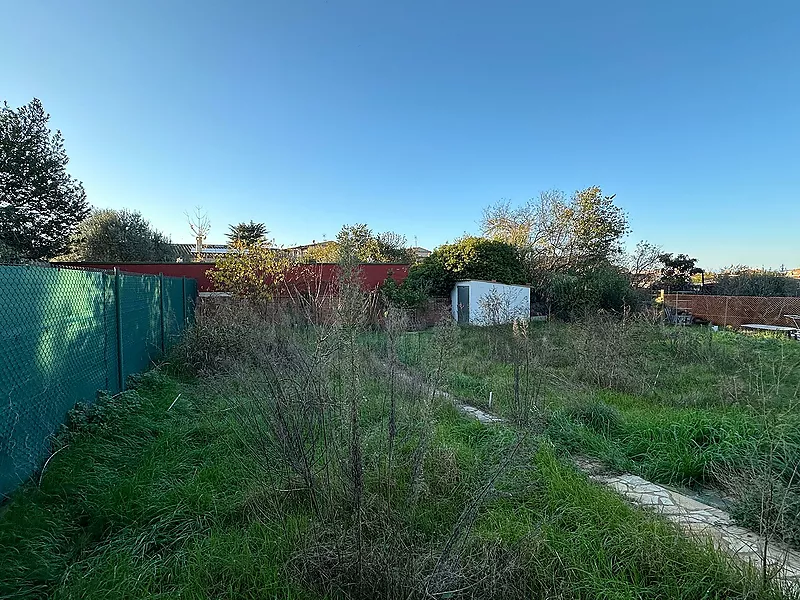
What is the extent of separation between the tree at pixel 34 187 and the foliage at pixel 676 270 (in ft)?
83.6

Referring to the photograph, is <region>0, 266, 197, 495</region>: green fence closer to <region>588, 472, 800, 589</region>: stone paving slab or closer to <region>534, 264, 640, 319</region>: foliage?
<region>588, 472, 800, 589</region>: stone paving slab

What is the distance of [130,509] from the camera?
7.09 feet

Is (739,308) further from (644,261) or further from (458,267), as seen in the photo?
(458,267)

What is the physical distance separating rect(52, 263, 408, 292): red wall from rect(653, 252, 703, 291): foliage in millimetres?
13893

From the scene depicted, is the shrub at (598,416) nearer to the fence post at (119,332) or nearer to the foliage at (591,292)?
the fence post at (119,332)

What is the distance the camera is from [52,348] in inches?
113

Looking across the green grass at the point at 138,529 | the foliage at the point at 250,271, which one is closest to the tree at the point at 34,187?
the foliage at the point at 250,271

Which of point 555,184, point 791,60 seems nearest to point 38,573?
point 791,60

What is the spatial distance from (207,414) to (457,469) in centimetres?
264

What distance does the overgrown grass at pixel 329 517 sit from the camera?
62.3 inches

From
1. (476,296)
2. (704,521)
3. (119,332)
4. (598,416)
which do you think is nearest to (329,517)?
(704,521)

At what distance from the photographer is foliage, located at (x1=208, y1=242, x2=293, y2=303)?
30.4 ft

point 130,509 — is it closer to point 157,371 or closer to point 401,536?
point 401,536

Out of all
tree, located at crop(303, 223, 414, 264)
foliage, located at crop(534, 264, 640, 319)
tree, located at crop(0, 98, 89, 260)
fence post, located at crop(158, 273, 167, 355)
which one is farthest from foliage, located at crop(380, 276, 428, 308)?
tree, located at crop(0, 98, 89, 260)
